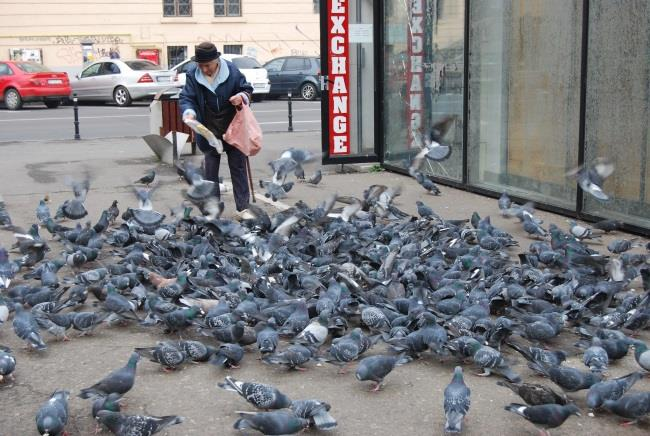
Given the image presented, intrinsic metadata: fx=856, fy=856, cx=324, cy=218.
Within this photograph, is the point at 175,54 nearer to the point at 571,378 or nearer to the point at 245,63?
the point at 245,63

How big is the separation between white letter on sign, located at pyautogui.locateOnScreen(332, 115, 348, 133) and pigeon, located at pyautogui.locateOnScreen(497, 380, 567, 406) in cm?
855

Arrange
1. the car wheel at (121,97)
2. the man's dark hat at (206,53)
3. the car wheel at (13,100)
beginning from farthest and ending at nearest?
the car wheel at (121,97)
the car wheel at (13,100)
the man's dark hat at (206,53)

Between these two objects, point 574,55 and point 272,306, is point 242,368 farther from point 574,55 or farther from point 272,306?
point 574,55

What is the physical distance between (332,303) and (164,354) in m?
1.26

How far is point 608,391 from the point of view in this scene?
4.45 m

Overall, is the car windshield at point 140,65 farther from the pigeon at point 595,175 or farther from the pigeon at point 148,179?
the pigeon at point 595,175

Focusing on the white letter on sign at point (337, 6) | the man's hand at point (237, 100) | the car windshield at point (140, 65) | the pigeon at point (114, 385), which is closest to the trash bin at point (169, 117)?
the white letter on sign at point (337, 6)

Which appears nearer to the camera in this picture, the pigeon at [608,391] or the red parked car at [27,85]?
the pigeon at [608,391]

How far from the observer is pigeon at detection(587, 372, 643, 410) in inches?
175

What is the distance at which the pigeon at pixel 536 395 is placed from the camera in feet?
14.2

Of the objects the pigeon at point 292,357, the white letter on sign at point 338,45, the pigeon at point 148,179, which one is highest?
the white letter on sign at point 338,45

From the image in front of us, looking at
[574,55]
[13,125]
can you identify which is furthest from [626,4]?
[13,125]

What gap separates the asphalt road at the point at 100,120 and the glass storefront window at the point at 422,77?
292 inches

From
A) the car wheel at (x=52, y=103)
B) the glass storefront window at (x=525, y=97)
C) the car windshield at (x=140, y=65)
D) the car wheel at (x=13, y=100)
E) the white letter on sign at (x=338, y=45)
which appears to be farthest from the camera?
the car windshield at (x=140, y=65)
